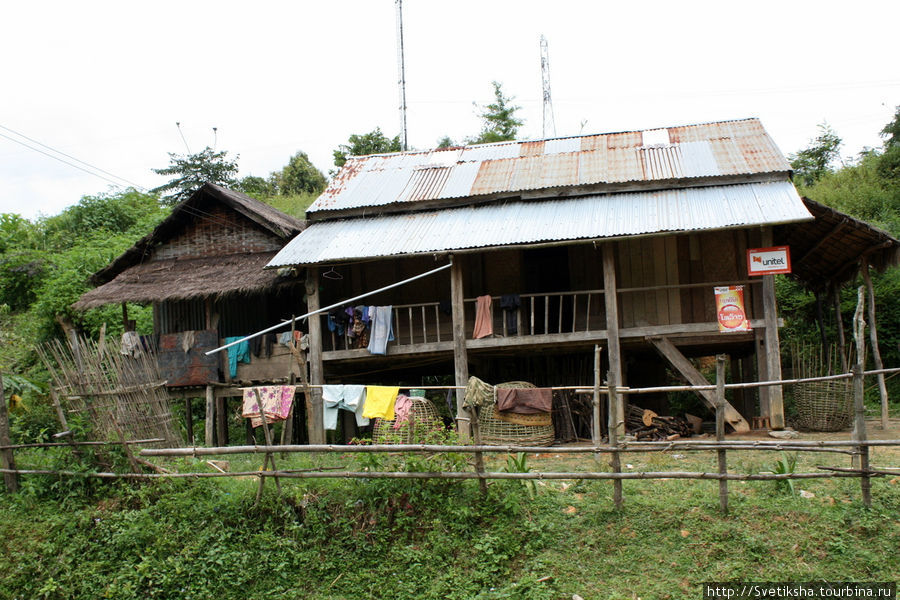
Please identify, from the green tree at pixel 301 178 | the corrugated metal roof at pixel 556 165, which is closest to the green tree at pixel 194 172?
the green tree at pixel 301 178

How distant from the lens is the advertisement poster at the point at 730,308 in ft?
40.1

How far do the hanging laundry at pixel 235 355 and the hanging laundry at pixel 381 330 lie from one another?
2518 millimetres

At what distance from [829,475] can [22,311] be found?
22.1 meters

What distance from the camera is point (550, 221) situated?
13.1 metres

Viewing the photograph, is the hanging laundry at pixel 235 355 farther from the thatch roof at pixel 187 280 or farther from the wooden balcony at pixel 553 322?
the wooden balcony at pixel 553 322

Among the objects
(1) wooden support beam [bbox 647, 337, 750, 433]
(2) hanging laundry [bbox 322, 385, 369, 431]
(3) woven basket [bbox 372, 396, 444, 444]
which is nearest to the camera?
(3) woven basket [bbox 372, 396, 444, 444]

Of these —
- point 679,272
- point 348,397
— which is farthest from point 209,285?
point 679,272

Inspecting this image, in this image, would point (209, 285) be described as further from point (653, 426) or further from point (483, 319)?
point (653, 426)

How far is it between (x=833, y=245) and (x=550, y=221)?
502 cm

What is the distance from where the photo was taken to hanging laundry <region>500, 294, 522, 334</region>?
13.2 metres

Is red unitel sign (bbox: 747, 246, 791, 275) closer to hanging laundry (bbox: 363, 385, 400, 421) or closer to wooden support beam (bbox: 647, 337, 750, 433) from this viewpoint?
wooden support beam (bbox: 647, 337, 750, 433)

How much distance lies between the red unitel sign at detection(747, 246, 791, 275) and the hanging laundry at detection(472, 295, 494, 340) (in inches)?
160

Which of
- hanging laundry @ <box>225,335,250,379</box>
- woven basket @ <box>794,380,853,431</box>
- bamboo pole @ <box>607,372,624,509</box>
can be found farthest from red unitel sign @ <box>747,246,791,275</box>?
hanging laundry @ <box>225,335,250,379</box>

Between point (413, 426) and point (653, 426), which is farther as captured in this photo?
point (653, 426)
